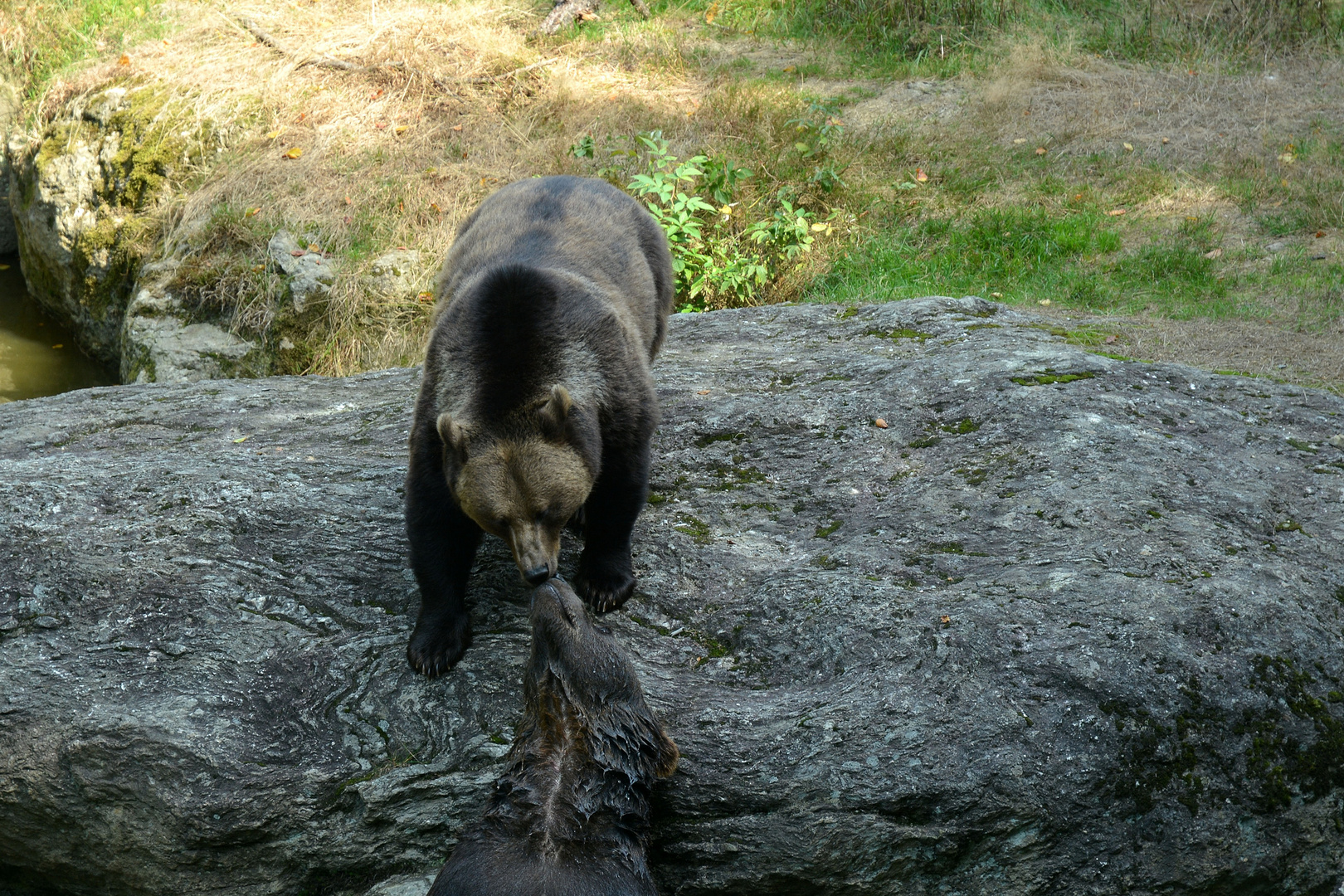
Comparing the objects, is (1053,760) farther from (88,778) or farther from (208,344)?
(208,344)

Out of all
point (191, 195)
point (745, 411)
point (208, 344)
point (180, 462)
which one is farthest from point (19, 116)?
point (745, 411)

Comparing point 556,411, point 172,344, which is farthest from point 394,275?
point 556,411

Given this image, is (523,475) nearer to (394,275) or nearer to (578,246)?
(578,246)

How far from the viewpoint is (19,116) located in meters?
14.8

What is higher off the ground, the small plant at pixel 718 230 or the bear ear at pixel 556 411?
the bear ear at pixel 556 411

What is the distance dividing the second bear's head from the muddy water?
33.7ft

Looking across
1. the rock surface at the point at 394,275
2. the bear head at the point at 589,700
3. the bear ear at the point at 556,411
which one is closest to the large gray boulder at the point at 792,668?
the bear head at the point at 589,700

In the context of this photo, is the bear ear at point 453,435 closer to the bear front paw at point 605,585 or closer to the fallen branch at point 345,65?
the bear front paw at point 605,585

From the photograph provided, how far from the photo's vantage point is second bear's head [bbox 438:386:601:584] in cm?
399

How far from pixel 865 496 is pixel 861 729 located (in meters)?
1.57

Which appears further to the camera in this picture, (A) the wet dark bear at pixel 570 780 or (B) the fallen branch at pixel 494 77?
(B) the fallen branch at pixel 494 77

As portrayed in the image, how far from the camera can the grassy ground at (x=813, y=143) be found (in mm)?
10367

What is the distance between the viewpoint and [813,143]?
12.1 meters

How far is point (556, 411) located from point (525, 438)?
159 millimetres
